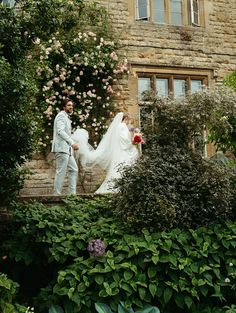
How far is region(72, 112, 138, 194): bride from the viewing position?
428 inches

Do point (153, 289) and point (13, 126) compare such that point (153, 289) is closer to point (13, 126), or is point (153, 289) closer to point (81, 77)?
point (13, 126)

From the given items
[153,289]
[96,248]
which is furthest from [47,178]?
[153,289]

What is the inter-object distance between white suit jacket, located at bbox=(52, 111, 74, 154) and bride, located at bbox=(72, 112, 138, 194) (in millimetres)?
1532

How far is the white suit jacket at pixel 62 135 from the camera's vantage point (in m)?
9.46

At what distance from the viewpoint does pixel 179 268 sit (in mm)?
5895

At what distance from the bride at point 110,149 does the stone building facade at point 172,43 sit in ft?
5.01

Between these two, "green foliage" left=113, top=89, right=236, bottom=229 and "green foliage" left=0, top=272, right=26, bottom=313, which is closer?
"green foliage" left=0, top=272, right=26, bottom=313

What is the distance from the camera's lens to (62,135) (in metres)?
9.46

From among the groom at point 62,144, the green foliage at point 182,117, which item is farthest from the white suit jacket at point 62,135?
the green foliage at point 182,117

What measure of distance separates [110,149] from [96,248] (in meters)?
5.36

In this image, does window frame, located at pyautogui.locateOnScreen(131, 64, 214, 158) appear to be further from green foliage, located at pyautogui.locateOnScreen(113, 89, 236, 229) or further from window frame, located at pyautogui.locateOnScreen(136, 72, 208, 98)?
green foliage, located at pyautogui.locateOnScreen(113, 89, 236, 229)

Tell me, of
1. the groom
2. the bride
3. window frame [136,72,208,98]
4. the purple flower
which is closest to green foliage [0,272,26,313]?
the purple flower

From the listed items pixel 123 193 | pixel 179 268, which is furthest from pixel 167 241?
pixel 123 193

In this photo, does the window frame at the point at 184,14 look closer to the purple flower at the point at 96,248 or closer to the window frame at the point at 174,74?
the window frame at the point at 174,74
